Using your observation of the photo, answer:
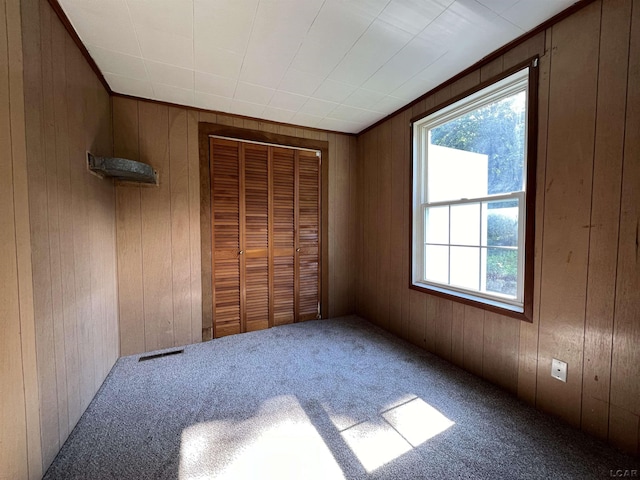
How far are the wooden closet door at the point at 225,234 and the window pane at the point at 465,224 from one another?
213cm

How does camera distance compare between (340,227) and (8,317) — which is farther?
(340,227)

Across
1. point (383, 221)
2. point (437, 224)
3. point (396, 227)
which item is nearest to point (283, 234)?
point (383, 221)

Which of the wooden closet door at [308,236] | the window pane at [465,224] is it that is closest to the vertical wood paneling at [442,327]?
the window pane at [465,224]

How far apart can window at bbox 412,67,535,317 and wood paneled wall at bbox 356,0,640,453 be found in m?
0.11

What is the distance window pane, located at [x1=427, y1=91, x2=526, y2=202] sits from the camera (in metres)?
1.72

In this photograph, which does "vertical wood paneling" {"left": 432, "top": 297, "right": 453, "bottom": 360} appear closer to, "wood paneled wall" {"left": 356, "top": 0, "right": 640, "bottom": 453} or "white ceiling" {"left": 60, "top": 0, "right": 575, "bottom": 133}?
"wood paneled wall" {"left": 356, "top": 0, "right": 640, "bottom": 453}

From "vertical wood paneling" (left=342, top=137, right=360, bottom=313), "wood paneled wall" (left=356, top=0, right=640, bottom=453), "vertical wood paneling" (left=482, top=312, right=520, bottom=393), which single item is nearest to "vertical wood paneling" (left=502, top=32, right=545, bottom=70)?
"wood paneled wall" (left=356, top=0, right=640, bottom=453)

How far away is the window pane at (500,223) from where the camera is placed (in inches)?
68.5

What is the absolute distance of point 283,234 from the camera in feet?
9.77

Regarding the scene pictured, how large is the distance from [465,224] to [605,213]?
83cm

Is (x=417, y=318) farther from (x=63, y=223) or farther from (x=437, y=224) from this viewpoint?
(x=63, y=223)

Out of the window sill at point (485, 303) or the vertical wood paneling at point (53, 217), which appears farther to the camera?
the window sill at point (485, 303)

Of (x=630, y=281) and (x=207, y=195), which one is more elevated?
(x=207, y=195)

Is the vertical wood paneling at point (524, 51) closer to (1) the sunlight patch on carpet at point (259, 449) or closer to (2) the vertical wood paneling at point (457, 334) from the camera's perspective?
(2) the vertical wood paneling at point (457, 334)
